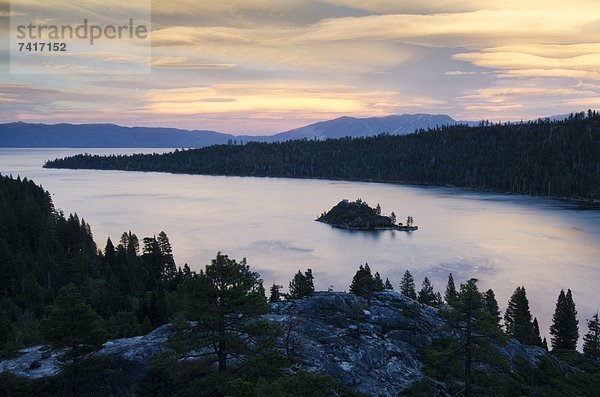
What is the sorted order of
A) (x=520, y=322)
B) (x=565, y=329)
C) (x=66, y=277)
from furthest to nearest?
(x=66, y=277)
(x=520, y=322)
(x=565, y=329)

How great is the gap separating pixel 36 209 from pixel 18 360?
70.6 m

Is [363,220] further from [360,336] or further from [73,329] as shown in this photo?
[73,329]

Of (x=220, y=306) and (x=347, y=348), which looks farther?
(x=347, y=348)

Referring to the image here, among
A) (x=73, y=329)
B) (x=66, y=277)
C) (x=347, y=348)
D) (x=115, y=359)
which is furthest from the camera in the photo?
(x=66, y=277)

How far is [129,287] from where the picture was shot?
71.9 m

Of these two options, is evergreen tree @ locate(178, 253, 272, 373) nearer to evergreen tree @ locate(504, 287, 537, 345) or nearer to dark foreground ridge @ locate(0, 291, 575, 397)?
dark foreground ridge @ locate(0, 291, 575, 397)

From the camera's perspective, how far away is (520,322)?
2317 inches

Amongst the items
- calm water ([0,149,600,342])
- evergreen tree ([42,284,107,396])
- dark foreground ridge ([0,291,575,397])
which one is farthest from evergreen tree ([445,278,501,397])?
calm water ([0,149,600,342])

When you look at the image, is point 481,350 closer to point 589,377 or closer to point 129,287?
point 589,377

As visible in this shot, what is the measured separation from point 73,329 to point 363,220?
130 m

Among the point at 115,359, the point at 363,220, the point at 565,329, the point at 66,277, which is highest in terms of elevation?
the point at 115,359

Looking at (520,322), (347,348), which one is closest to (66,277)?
(347,348)

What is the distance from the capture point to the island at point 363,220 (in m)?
148

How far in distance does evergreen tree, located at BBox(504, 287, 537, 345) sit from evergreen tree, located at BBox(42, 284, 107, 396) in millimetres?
46212
